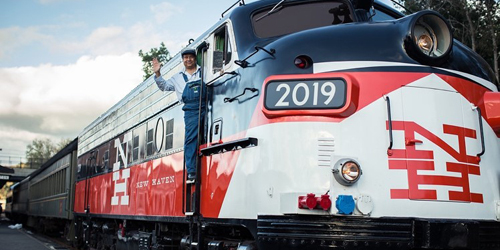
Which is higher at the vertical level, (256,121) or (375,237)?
(256,121)

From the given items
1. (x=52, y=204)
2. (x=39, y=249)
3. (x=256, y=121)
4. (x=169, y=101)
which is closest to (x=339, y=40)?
(x=256, y=121)

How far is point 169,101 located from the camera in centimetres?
766

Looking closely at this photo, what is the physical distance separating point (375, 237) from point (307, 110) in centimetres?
119

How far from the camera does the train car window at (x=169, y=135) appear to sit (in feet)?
24.0

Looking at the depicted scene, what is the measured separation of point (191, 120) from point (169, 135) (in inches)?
51.7

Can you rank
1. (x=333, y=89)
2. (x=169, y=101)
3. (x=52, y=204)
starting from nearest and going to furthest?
(x=333, y=89), (x=169, y=101), (x=52, y=204)

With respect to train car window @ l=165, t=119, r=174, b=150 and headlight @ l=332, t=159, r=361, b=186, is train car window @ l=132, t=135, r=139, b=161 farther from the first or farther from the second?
headlight @ l=332, t=159, r=361, b=186

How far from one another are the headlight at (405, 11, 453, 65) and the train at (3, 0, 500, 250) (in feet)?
0.04

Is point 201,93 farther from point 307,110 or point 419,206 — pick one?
point 419,206

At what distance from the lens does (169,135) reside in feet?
24.5

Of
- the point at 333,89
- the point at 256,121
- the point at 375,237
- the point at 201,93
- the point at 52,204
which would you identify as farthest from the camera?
the point at 52,204

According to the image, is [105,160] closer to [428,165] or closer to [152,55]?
[428,165]

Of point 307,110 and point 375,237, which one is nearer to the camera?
point 375,237

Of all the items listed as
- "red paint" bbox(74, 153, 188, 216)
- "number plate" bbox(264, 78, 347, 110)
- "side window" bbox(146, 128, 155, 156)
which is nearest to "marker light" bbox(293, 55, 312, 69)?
"number plate" bbox(264, 78, 347, 110)
